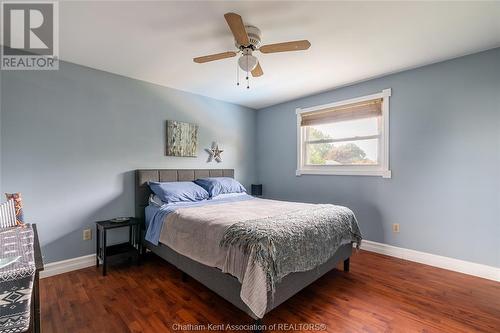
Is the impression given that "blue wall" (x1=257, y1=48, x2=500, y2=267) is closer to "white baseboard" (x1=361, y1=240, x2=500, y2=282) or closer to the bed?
"white baseboard" (x1=361, y1=240, x2=500, y2=282)

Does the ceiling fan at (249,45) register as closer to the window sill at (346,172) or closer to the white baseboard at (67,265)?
the window sill at (346,172)

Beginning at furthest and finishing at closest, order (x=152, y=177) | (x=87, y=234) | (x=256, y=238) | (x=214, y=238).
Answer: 1. (x=152, y=177)
2. (x=87, y=234)
3. (x=214, y=238)
4. (x=256, y=238)

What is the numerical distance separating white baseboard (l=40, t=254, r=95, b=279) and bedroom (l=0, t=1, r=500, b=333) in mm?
18

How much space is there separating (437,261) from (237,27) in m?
3.45

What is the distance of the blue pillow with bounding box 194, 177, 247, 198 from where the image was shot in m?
3.58

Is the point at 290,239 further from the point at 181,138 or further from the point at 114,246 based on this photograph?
the point at 181,138

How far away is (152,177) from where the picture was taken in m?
3.38

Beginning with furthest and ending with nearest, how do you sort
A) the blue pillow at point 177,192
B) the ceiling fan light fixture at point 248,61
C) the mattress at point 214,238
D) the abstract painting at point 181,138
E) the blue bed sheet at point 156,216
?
the abstract painting at point 181,138, the blue pillow at point 177,192, the blue bed sheet at point 156,216, the ceiling fan light fixture at point 248,61, the mattress at point 214,238

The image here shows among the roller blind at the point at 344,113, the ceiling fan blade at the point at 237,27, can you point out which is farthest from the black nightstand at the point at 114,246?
the roller blind at the point at 344,113

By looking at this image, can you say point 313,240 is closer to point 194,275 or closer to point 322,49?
point 194,275

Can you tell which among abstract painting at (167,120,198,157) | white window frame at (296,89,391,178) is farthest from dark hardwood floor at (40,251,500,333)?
abstract painting at (167,120,198,157)

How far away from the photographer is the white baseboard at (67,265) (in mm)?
2648

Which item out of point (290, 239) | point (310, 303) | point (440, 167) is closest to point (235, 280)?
point (290, 239)

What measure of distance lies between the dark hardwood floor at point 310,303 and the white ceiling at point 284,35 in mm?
2491
